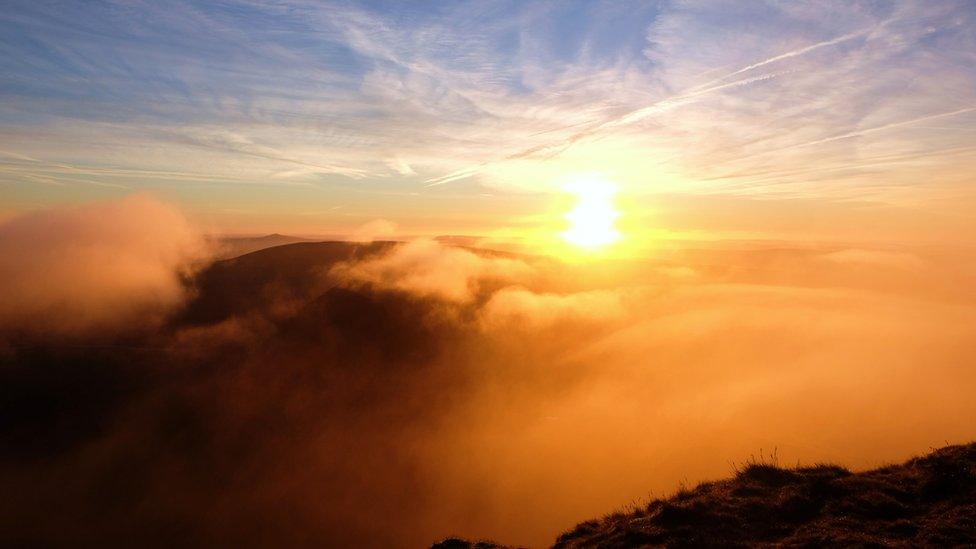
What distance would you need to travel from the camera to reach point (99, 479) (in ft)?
269

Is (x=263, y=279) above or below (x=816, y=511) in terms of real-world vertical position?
below

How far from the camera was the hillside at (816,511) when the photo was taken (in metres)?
11.2

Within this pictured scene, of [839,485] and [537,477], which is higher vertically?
[839,485]

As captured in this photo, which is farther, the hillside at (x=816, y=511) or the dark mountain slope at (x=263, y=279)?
the dark mountain slope at (x=263, y=279)

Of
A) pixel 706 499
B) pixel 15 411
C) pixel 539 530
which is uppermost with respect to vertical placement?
pixel 706 499

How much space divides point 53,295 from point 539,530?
164 m

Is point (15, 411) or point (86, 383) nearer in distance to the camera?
point (15, 411)

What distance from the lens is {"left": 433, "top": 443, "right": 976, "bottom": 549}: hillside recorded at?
36.8ft

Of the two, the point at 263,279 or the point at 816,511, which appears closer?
the point at 816,511

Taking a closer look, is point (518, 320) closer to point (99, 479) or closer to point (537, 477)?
point (537, 477)

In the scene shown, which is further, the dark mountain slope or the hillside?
the dark mountain slope

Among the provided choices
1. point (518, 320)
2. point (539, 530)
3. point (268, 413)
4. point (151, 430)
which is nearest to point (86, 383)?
point (151, 430)

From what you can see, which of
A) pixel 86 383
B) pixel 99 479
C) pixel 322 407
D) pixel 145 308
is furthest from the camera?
pixel 145 308

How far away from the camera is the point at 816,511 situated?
41.9ft
